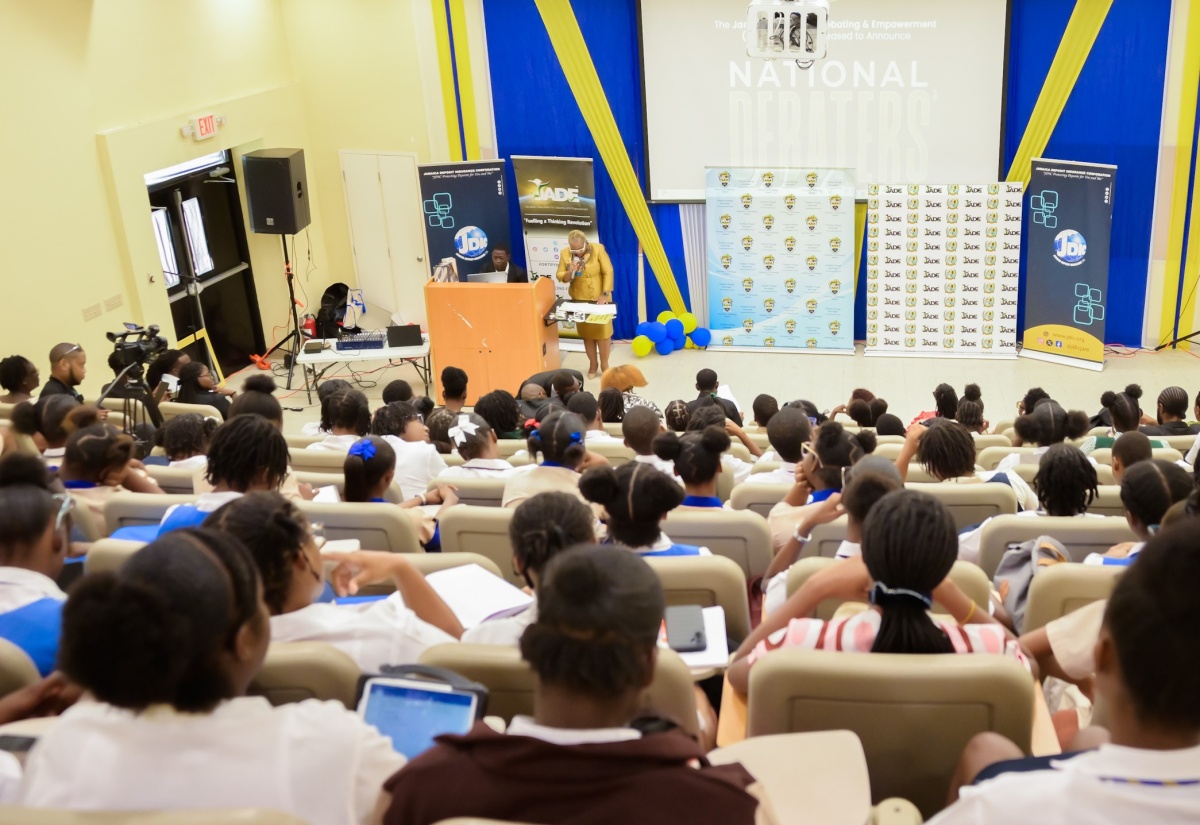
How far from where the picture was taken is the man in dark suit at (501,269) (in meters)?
10.1

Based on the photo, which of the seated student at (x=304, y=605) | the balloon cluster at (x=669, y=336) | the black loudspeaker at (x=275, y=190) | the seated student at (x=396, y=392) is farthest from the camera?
the balloon cluster at (x=669, y=336)

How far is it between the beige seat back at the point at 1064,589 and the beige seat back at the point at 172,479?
3.35 meters

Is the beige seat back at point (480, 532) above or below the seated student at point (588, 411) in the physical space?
above

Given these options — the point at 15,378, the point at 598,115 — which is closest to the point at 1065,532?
the point at 15,378

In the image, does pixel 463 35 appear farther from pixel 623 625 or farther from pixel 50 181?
pixel 623 625

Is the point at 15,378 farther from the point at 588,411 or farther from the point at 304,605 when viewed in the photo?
the point at 304,605

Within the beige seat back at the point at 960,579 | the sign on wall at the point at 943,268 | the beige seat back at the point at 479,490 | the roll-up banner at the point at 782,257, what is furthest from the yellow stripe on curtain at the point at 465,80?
the beige seat back at the point at 960,579

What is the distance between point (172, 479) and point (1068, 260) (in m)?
7.65

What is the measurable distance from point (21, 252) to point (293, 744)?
706cm

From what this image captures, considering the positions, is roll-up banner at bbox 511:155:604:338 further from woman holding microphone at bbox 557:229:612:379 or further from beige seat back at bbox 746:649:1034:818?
beige seat back at bbox 746:649:1034:818

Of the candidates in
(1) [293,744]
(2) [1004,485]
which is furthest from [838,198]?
(1) [293,744]

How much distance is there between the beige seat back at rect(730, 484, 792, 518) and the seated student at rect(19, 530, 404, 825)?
9.12 feet

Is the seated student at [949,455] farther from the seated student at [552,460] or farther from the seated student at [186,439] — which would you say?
the seated student at [186,439]

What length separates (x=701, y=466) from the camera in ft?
13.2
